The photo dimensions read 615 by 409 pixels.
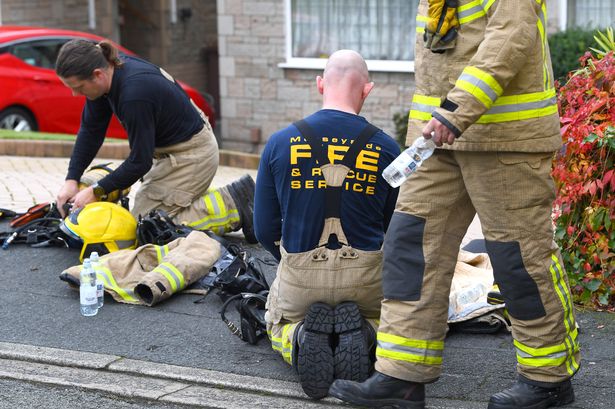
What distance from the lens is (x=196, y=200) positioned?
7445mm

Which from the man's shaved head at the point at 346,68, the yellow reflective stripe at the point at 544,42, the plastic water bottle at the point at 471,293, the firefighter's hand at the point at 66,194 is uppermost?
the yellow reflective stripe at the point at 544,42

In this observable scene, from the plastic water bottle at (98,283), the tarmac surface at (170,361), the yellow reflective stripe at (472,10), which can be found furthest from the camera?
the plastic water bottle at (98,283)

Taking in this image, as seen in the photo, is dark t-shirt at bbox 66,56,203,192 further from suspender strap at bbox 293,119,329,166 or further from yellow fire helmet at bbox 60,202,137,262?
suspender strap at bbox 293,119,329,166

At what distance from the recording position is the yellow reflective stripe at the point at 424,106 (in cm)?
457

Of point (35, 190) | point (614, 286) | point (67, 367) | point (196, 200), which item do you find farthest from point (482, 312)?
point (35, 190)

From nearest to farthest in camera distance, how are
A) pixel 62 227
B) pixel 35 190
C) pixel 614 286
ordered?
1. pixel 614 286
2. pixel 62 227
3. pixel 35 190

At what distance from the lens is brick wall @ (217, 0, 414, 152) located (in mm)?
15016

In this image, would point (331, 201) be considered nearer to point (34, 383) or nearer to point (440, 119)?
point (440, 119)

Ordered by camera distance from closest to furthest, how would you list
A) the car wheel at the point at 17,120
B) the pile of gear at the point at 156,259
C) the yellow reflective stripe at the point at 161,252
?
the pile of gear at the point at 156,259, the yellow reflective stripe at the point at 161,252, the car wheel at the point at 17,120

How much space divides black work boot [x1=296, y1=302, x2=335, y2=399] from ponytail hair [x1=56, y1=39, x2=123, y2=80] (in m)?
2.53

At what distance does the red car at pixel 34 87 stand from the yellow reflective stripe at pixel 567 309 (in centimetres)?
927

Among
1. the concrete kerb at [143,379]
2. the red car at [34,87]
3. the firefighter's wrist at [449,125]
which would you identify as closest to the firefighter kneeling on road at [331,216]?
the concrete kerb at [143,379]

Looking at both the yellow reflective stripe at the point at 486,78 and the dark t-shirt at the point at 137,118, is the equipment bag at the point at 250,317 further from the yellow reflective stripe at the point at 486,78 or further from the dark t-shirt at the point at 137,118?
the yellow reflective stripe at the point at 486,78

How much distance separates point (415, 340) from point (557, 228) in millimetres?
1756
